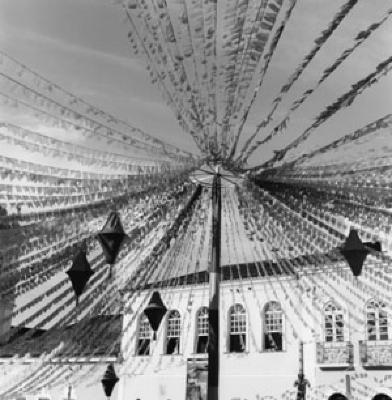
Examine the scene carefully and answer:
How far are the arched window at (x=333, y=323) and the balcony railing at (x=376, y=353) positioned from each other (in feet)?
3.23

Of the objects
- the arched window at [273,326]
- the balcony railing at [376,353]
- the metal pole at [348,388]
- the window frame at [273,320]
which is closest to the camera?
the balcony railing at [376,353]

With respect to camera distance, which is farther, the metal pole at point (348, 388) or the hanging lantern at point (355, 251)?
the metal pole at point (348, 388)

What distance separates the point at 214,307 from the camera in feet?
19.3

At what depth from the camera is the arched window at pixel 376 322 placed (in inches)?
670

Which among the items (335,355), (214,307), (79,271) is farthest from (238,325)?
(79,271)

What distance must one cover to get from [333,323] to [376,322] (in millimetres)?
1319

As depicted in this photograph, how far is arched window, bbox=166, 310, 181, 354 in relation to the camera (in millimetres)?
21219

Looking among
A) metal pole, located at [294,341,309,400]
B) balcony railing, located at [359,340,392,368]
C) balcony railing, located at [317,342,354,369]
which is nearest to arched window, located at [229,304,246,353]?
metal pole, located at [294,341,309,400]

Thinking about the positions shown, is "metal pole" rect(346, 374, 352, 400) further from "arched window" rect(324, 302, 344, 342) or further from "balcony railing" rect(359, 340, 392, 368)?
"arched window" rect(324, 302, 344, 342)

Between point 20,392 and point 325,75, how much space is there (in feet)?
81.0

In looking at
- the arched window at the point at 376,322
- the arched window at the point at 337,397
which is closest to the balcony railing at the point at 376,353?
the arched window at the point at 376,322

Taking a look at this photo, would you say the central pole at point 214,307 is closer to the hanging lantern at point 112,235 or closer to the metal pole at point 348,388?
the hanging lantern at point 112,235

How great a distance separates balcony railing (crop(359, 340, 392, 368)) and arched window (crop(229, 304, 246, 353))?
4385 millimetres

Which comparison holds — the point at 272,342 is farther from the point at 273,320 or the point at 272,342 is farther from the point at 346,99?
the point at 346,99
